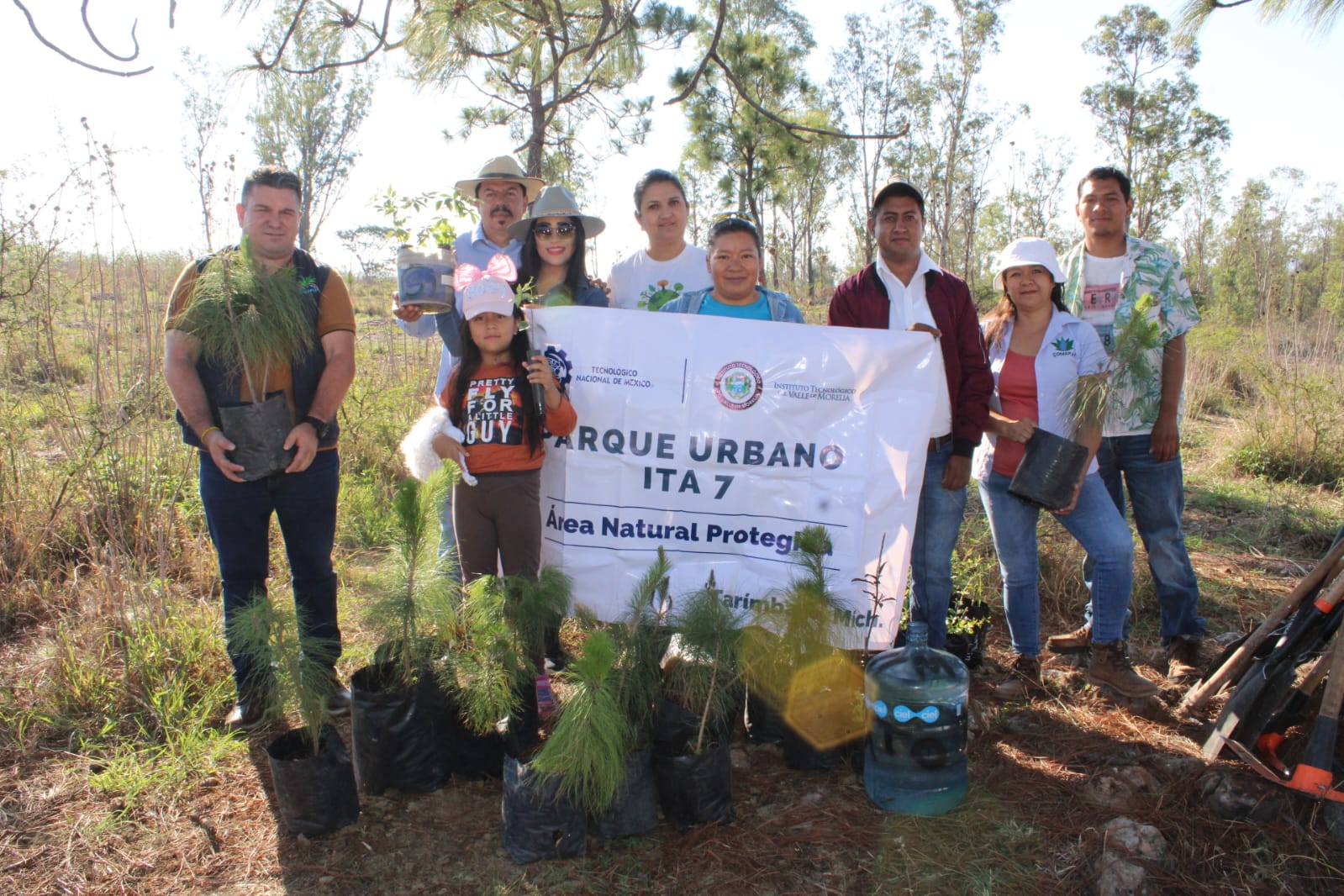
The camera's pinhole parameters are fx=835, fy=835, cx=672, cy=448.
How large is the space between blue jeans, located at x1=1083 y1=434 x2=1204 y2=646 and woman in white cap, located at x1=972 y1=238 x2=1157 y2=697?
1.06 ft

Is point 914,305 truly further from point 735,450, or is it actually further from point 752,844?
point 752,844

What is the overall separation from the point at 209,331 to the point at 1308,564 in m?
6.12

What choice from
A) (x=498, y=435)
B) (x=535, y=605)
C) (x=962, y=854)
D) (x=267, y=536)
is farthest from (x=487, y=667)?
(x=962, y=854)

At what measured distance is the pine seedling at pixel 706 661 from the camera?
2.60 meters

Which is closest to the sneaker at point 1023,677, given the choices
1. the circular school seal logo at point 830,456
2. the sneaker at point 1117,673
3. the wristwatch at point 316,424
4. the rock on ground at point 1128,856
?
the sneaker at point 1117,673

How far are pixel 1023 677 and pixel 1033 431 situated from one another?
1098 mm

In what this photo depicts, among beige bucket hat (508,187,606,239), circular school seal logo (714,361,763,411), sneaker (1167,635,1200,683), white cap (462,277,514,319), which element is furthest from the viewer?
sneaker (1167,635,1200,683)

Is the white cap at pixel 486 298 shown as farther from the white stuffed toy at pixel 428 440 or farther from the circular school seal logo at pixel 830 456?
the circular school seal logo at pixel 830 456

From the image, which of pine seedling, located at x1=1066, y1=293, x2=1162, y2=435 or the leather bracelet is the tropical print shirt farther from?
the leather bracelet

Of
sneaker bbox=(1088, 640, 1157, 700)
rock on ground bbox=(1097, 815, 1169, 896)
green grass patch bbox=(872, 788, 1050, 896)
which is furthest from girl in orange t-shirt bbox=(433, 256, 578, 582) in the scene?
sneaker bbox=(1088, 640, 1157, 700)

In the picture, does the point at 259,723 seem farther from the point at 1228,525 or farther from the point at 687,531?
the point at 1228,525

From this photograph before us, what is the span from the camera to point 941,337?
3229 millimetres

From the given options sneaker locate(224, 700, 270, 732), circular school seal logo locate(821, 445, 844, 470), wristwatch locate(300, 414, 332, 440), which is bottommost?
sneaker locate(224, 700, 270, 732)

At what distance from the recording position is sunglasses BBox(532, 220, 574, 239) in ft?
11.5
